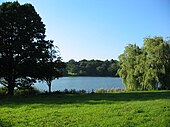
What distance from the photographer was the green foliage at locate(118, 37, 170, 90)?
1694 inches

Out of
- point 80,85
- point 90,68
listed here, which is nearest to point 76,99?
point 80,85

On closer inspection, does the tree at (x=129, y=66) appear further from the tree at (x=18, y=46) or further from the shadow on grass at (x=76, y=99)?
the shadow on grass at (x=76, y=99)

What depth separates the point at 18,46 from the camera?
32.3 m

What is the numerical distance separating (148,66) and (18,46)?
21852mm

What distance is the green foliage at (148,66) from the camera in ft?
141

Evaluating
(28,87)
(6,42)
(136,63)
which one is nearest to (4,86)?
(28,87)

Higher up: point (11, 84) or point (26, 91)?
point (11, 84)

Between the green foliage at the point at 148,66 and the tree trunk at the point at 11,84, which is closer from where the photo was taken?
the tree trunk at the point at 11,84

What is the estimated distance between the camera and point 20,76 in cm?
3350

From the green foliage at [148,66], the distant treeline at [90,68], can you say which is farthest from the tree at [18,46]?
the distant treeline at [90,68]

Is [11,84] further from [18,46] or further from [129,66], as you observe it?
[129,66]

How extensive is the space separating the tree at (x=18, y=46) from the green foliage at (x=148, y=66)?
1772 centimetres

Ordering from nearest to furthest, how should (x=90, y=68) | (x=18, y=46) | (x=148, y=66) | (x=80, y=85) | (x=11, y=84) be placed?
(x=18, y=46) → (x=11, y=84) → (x=148, y=66) → (x=80, y=85) → (x=90, y=68)

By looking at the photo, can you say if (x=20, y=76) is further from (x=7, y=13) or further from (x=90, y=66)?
(x=90, y=66)
